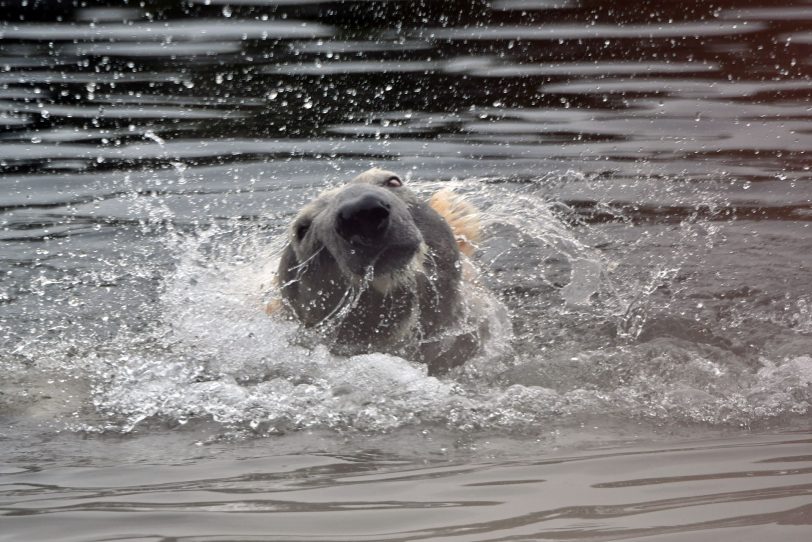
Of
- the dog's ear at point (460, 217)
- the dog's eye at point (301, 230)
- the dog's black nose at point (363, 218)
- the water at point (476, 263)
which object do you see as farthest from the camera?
the dog's ear at point (460, 217)

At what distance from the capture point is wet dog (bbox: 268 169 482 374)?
210 inches

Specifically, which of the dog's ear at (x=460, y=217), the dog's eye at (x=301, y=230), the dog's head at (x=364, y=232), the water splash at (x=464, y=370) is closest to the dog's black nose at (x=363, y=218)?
the dog's head at (x=364, y=232)

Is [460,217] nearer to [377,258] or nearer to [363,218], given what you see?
[377,258]

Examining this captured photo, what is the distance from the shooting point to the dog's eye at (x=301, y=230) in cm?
583

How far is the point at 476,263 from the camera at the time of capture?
6.77 m

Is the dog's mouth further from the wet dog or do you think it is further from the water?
the water

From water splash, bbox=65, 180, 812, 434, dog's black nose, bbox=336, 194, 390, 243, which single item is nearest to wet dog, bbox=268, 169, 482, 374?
dog's black nose, bbox=336, 194, 390, 243

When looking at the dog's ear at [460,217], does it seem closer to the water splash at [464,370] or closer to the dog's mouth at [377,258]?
the water splash at [464,370]

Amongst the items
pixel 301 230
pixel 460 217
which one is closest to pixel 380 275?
pixel 301 230

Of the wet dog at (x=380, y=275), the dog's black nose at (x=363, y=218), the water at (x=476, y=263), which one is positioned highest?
the dog's black nose at (x=363, y=218)

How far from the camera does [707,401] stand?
535cm

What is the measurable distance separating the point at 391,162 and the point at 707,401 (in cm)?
549

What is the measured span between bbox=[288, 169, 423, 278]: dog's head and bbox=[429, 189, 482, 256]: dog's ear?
652 millimetres

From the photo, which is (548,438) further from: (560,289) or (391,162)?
(391,162)
